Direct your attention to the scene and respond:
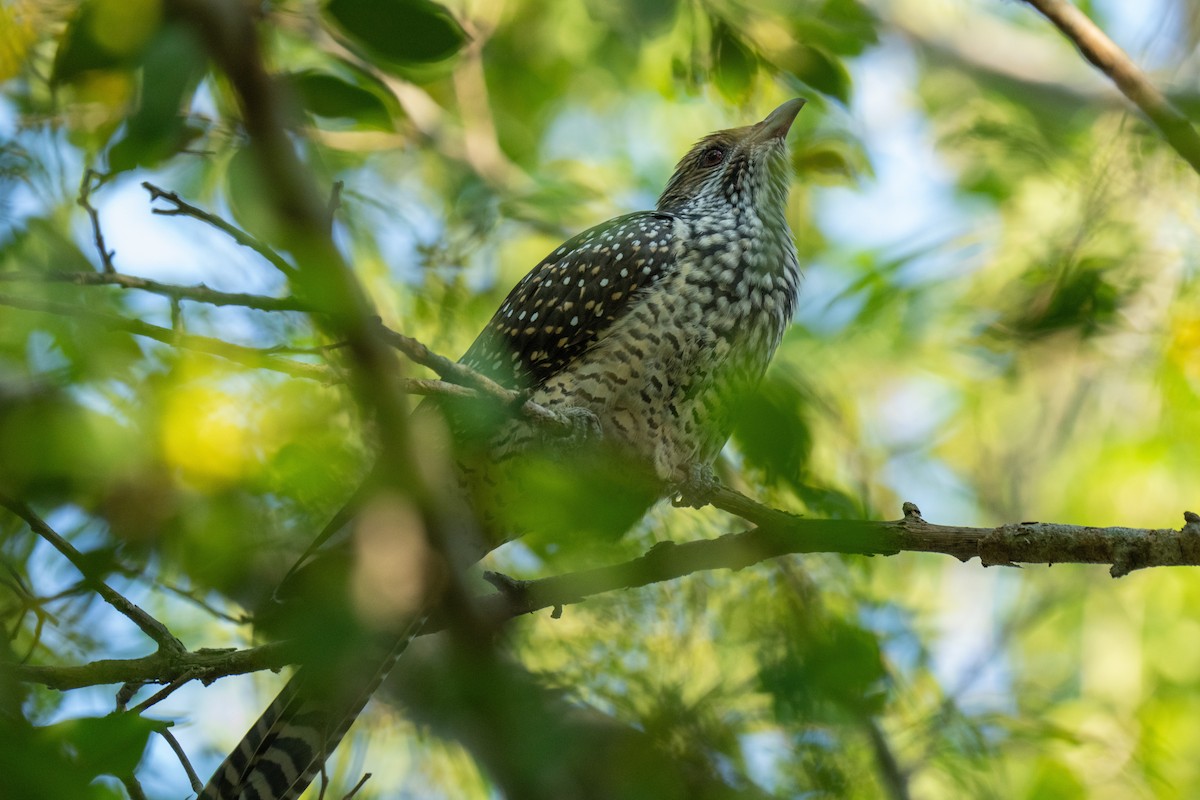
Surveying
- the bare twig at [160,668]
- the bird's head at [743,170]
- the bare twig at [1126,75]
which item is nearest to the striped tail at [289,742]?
the bare twig at [160,668]

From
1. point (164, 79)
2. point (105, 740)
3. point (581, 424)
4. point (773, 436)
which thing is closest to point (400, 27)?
Answer: point (164, 79)

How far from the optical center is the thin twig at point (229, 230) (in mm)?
1750

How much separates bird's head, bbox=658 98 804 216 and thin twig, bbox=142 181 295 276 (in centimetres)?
284

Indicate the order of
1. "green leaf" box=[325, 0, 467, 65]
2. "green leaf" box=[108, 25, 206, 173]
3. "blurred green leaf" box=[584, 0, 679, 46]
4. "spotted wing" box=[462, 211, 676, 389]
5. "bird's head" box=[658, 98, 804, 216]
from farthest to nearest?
"bird's head" box=[658, 98, 804, 216]
"spotted wing" box=[462, 211, 676, 389]
"blurred green leaf" box=[584, 0, 679, 46]
"green leaf" box=[325, 0, 467, 65]
"green leaf" box=[108, 25, 206, 173]

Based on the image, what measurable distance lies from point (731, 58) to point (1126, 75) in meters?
1.11

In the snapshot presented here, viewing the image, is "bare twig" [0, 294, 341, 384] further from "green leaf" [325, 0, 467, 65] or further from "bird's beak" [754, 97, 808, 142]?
"bird's beak" [754, 97, 808, 142]

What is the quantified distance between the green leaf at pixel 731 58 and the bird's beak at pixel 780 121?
231 cm

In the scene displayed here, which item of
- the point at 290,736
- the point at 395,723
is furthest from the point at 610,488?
the point at 395,723

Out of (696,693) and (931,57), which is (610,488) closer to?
(696,693)

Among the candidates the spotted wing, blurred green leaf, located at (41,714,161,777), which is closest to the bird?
the spotted wing

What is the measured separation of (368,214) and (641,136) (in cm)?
430

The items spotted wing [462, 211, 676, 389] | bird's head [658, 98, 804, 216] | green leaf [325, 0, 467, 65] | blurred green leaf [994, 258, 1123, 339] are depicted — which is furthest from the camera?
bird's head [658, 98, 804, 216]

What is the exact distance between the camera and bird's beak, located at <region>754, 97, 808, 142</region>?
5141 mm

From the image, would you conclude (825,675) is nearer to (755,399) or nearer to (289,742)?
(755,399)
